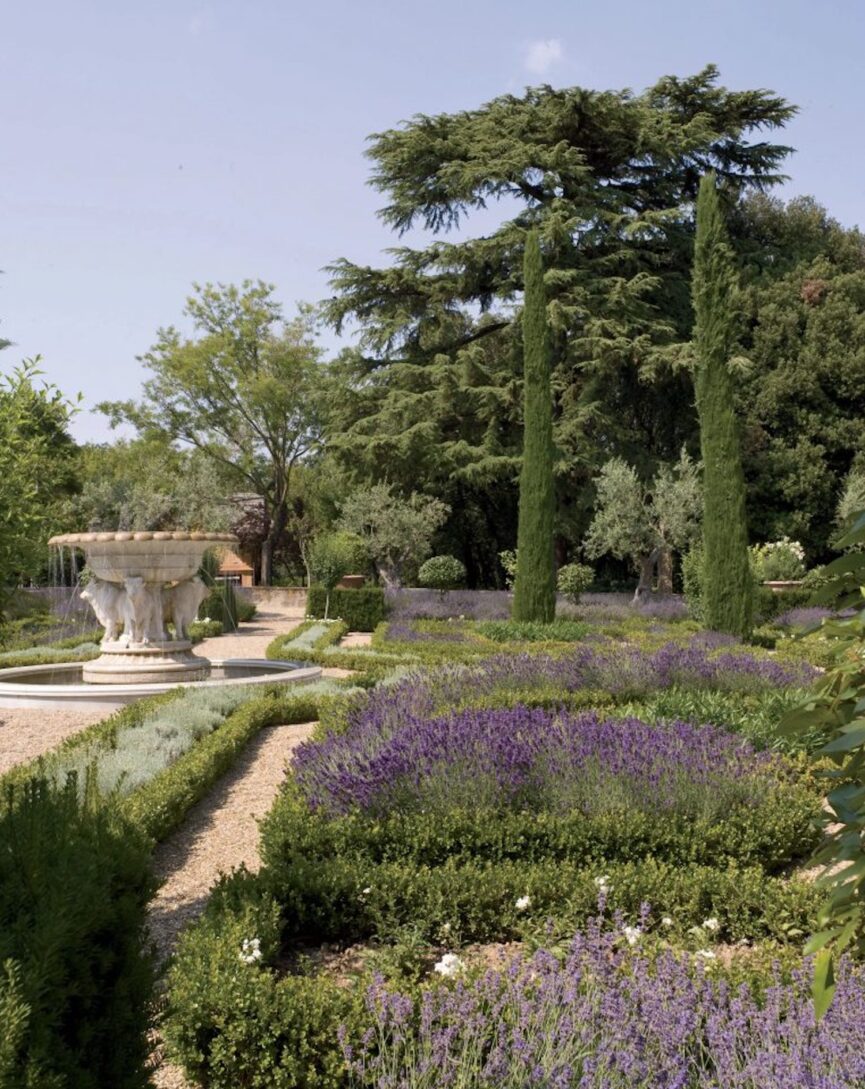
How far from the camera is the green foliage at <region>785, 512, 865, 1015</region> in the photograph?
4.25ft

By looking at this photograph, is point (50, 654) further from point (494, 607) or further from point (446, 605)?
point (494, 607)

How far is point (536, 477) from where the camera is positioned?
18.3m

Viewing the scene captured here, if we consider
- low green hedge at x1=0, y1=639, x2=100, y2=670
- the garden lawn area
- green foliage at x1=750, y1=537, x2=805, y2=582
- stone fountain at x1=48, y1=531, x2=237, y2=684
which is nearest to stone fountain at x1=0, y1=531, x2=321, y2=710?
stone fountain at x1=48, y1=531, x2=237, y2=684

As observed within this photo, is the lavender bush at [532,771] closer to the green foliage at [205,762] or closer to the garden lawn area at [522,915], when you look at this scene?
the garden lawn area at [522,915]

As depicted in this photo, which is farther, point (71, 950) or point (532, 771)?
point (532, 771)

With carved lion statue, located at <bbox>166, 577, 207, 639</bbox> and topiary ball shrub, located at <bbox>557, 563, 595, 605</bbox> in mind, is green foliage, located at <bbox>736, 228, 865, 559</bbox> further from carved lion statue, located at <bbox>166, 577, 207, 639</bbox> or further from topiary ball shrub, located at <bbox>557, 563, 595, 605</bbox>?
carved lion statue, located at <bbox>166, 577, 207, 639</bbox>

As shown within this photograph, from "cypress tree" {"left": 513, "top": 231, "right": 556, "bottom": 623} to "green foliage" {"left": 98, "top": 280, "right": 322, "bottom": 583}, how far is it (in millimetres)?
17369

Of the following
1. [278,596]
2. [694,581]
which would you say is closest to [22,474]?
[694,581]

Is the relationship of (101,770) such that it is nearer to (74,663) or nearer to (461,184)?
(74,663)

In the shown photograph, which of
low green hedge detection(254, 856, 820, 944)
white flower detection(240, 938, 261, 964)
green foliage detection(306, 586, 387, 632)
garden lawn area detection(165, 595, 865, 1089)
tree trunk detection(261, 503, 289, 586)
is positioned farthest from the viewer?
tree trunk detection(261, 503, 289, 586)

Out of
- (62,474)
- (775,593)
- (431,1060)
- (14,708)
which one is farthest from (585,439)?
(431,1060)

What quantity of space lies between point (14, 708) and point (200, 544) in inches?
111

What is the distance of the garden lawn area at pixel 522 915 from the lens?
262 cm

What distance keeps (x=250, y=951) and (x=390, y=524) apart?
72.0 ft
